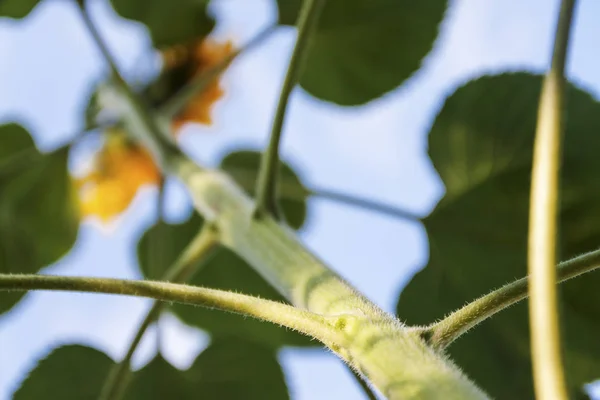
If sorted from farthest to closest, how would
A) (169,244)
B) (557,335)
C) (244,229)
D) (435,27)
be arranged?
1. (169,244)
2. (435,27)
3. (244,229)
4. (557,335)

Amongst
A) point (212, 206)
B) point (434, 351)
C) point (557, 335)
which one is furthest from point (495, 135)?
point (557, 335)

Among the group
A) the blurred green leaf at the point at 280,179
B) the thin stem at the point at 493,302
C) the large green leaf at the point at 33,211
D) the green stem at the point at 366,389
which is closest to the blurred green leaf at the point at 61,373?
Answer: the large green leaf at the point at 33,211

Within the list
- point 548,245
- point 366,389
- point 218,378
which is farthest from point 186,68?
point 548,245

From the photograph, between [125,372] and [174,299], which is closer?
[174,299]

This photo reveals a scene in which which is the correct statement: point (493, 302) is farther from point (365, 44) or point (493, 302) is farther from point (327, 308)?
point (365, 44)

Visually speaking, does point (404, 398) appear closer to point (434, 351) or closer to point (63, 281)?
point (434, 351)

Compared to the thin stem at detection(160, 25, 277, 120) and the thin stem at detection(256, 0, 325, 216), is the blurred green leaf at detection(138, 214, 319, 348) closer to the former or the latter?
the thin stem at detection(160, 25, 277, 120)
